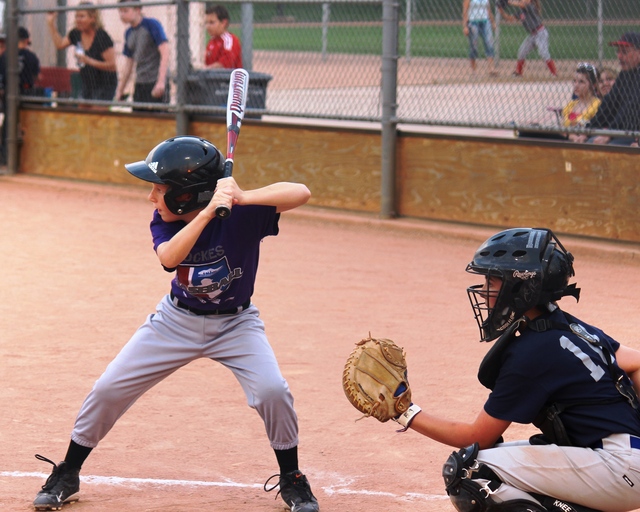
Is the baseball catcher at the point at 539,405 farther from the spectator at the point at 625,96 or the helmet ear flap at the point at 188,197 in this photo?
the spectator at the point at 625,96

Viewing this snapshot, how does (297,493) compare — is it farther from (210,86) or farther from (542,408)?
(210,86)

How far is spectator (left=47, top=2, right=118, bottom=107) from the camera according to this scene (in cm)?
1223

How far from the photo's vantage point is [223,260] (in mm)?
3941

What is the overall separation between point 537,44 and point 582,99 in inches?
26.6

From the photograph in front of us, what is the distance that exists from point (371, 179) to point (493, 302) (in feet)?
23.0

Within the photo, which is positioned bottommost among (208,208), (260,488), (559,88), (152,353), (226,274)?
(260,488)

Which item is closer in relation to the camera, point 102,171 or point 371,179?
point 371,179

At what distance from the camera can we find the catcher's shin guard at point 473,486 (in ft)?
10.6

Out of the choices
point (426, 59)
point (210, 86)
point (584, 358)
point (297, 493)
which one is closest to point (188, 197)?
point (297, 493)

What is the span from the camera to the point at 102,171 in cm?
1237

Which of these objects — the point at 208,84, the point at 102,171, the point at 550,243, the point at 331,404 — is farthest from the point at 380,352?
the point at 102,171

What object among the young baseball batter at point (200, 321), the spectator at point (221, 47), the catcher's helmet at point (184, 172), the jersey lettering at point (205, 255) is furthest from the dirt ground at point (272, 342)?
the spectator at point (221, 47)

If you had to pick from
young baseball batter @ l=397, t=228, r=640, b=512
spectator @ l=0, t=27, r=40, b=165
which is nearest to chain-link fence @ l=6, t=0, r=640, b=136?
spectator @ l=0, t=27, r=40, b=165

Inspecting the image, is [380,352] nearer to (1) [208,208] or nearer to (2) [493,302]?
(2) [493,302]
